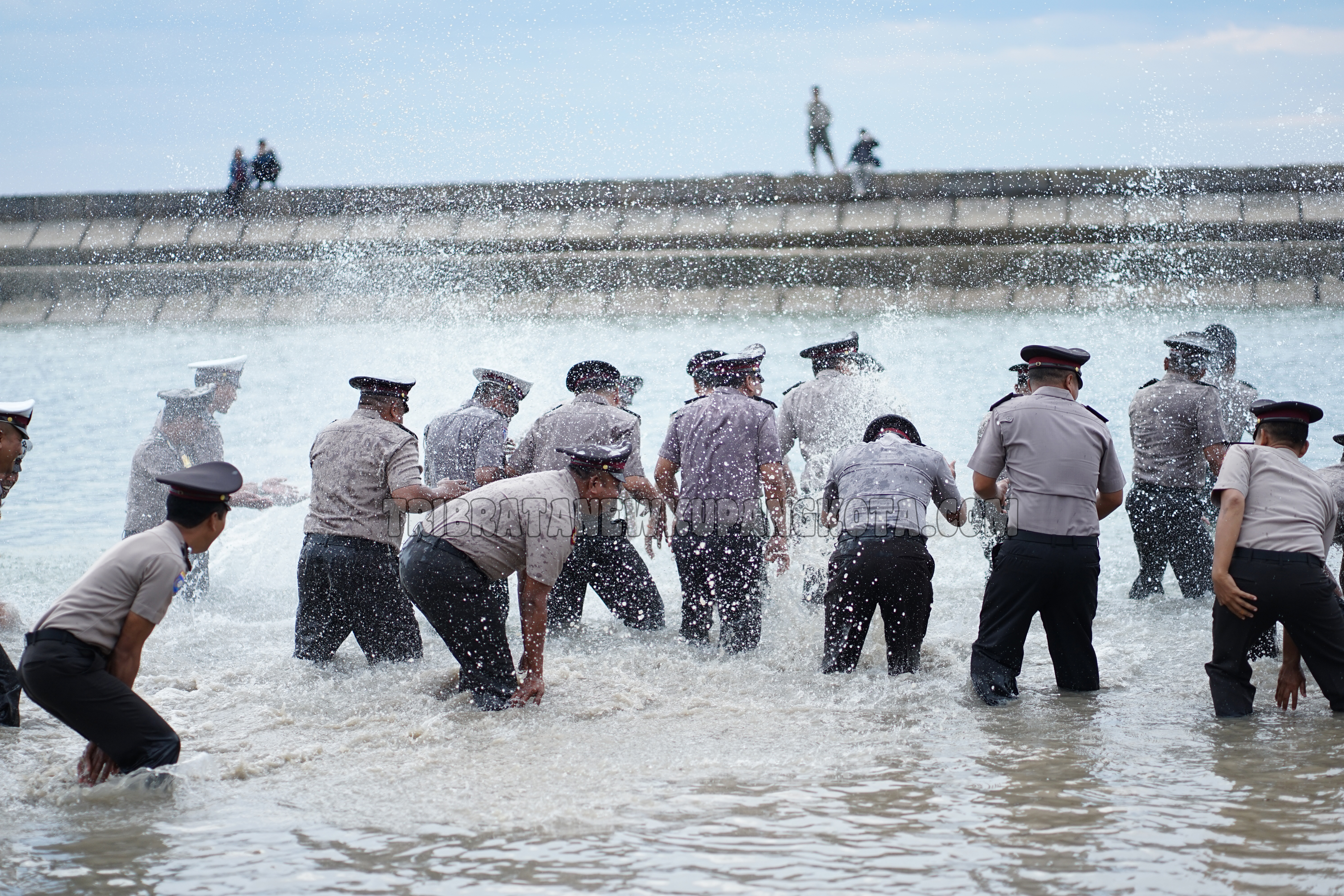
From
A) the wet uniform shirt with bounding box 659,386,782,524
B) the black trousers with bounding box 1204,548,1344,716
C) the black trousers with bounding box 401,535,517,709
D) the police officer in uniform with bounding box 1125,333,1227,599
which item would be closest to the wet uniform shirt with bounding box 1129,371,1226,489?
the police officer in uniform with bounding box 1125,333,1227,599

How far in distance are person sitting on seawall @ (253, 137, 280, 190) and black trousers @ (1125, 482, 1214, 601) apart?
70.5 feet

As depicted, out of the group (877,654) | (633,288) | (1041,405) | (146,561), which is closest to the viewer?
(146,561)

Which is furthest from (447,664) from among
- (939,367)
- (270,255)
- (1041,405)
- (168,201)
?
(168,201)

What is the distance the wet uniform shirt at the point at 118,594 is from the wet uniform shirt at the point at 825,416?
4.15 meters

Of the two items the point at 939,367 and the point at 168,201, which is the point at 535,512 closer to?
the point at 939,367

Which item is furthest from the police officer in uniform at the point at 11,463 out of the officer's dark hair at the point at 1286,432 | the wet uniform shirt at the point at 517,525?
the officer's dark hair at the point at 1286,432

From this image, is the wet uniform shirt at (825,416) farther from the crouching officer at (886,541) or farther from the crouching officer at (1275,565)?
the crouching officer at (1275,565)

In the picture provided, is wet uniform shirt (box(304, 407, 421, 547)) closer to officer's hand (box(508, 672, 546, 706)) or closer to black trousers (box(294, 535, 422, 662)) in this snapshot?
black trousers (box(294, 535, 422, 662))

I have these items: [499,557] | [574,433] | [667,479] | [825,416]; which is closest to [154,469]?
[574,433]

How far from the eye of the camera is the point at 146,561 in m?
4.38

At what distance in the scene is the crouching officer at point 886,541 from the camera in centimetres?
591

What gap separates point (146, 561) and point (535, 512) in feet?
5.20

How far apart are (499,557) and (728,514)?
1637 mm

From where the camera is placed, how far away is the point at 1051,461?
557 centimetres
